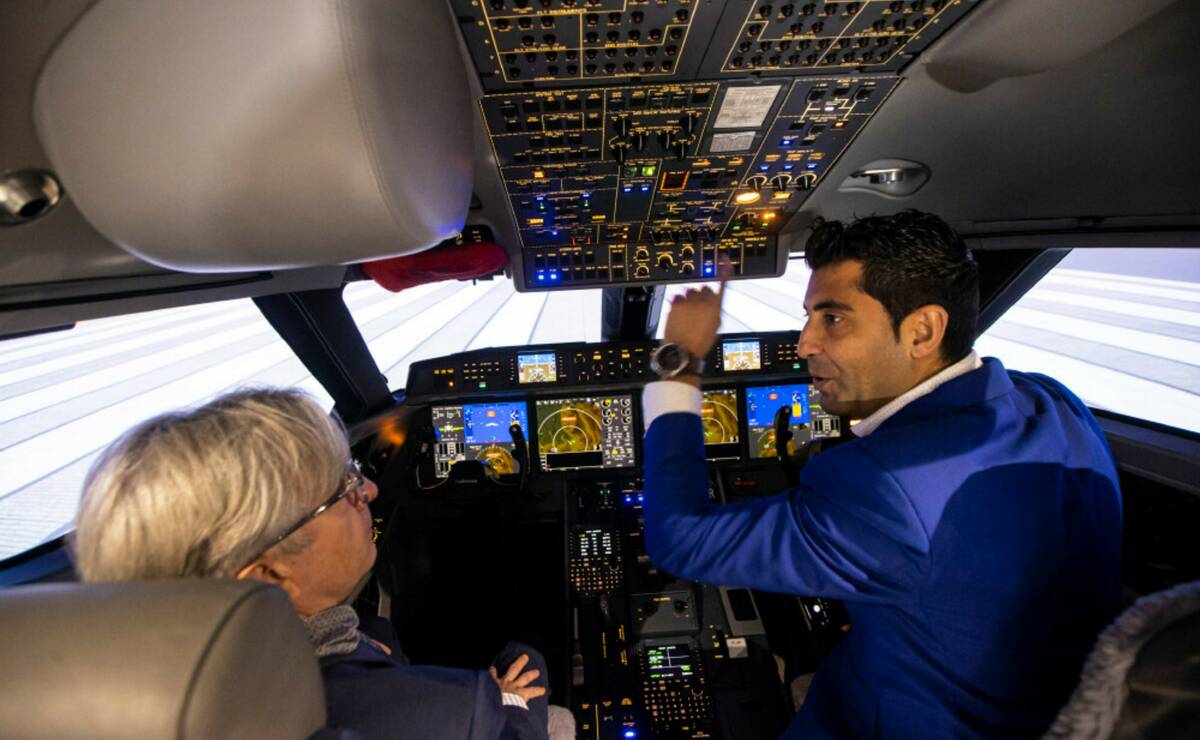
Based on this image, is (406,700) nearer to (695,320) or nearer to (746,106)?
(695,320)

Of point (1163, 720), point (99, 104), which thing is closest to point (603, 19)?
point (99, 104)

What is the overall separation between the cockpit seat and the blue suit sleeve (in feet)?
0.96

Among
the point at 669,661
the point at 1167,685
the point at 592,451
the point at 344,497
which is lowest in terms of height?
Result: the point at 669,661

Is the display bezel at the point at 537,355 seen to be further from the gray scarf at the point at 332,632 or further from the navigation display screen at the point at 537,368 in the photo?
the gray scarf at the point at 332,632

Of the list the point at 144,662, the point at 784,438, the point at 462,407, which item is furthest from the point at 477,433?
the point at 144,662

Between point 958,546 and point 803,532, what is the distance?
252 millimetres

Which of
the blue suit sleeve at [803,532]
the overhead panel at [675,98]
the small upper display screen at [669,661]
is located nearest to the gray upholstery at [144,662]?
the blue suit sleeve at [803,532]

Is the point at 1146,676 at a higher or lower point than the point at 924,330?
lower

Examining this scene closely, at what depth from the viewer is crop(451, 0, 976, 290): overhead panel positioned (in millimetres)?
1000

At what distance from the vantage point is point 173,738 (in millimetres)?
407

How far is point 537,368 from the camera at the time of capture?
264 centimetres

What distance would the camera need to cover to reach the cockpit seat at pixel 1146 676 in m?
0.54

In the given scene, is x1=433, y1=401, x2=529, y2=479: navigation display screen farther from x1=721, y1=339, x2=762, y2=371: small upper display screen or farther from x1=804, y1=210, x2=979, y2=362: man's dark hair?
x1=804, y1=210, x2=979, y2=362: man's dark hair

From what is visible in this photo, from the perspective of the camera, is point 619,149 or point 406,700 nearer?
point 406,700
